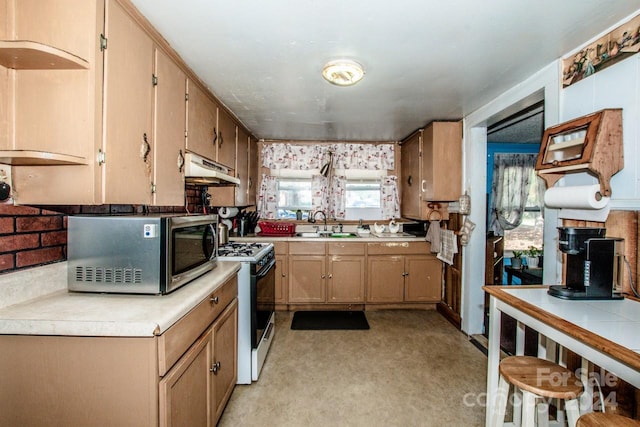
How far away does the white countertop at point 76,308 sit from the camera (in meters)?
1.00

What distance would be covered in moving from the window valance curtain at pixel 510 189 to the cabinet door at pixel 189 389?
4.36 m

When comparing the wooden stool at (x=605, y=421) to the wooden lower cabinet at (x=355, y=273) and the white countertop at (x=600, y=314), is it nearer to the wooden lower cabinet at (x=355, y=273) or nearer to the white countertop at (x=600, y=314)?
the white countertop at (x=600, y=314)

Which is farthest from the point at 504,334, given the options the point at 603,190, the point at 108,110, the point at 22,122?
the point at 22,122

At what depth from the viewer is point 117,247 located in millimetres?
1270

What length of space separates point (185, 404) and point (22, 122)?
1.29 m

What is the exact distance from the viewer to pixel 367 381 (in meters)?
2.17

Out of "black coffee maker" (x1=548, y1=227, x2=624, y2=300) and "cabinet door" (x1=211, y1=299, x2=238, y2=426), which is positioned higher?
"black coffee maker" (x1=548, y1=227, x2=624, y2=300)

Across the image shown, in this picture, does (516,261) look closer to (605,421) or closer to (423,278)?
(423,278)

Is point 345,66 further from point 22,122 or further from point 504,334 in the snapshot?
point 504,334

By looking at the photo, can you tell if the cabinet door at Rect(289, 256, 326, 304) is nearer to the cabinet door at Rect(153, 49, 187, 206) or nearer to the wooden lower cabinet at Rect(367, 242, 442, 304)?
the wooden lower cabinet at Rect(367, 242, 442, 304)

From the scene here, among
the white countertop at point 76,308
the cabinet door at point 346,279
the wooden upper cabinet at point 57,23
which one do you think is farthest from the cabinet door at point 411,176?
the wooden upper cabinet at point 57,23

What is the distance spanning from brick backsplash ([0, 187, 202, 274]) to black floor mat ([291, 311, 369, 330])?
225cm

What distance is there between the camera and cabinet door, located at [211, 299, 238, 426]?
1.58 metres

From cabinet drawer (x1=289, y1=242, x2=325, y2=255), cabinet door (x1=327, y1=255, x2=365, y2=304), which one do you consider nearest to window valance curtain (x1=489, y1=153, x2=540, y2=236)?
cabinet door (x1=327, y1=255, x2=365, y2=304)
